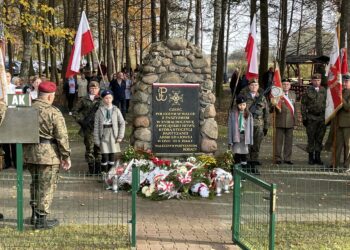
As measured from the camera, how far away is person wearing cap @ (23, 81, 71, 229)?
23.4 feet

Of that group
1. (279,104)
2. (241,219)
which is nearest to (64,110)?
(279,104)

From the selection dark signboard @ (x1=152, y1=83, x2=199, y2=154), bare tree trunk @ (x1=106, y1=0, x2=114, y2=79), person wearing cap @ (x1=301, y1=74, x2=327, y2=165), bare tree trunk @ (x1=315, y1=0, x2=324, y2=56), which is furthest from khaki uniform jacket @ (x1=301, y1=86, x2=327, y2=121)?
bare tree trunk @ (x1=106, y1=0, x2=114, y2=79)

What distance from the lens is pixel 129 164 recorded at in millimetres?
9664

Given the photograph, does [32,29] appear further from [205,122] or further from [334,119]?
[334,119]

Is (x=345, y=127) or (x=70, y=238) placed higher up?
(x=345, y=127)

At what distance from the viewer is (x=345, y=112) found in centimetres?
1139

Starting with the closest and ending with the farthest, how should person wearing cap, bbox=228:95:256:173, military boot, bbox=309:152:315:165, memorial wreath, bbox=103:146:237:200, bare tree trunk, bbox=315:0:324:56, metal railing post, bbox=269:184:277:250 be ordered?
metal railing post, bbox=269:184:277:250 < memorial wreath, bbox=103:146:237:200 < person wearing cap, bbox=228:95:256:173 < military boot, bbox=309:152:315:165 < bare tree trunk, bbox=315:0:324:56

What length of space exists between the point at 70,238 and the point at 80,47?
518 centimetres

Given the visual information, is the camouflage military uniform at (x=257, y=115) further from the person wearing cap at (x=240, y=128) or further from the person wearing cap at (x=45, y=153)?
the person wearing cap at (x=45, y=153)

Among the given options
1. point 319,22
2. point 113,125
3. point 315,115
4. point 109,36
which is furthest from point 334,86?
point 109,36

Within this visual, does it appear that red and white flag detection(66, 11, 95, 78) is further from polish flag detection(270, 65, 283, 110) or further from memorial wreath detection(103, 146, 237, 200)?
polish flag detection(270, 65, 283, 110)

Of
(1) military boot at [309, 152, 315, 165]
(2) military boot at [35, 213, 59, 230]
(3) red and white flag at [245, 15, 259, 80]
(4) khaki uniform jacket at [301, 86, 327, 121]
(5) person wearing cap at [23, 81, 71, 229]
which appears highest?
(3) red and white flag at [245, 15, 259, 80]

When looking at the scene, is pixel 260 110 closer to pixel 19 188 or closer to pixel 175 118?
pixel 175 118

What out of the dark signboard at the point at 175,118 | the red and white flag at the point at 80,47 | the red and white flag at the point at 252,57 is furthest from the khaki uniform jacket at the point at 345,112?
the red and white flag at the point at 80,47
